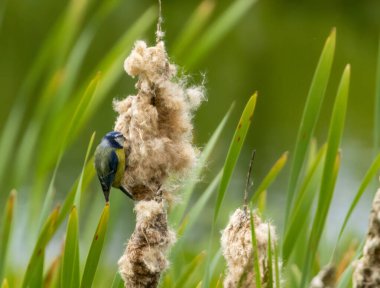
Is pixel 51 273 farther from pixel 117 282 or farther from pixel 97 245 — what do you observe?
pixel 97 245

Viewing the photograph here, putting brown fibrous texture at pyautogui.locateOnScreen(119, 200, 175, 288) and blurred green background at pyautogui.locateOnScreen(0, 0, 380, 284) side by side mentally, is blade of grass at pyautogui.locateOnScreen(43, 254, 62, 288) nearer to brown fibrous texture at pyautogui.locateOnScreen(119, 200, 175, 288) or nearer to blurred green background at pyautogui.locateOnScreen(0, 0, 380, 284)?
brown fibrous texture at pyautogui.locateOnScreen(119, 200, 175, 288)

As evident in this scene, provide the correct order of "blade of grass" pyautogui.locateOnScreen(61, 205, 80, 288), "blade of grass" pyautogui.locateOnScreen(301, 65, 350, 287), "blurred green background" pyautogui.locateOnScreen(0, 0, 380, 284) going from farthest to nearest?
"blurred green background" pyautogui.locateOnScreen(0, 0, 380, 284)
"blade of grass" pyautogui.locateOnScreen(301, 65, 350, 287)
"blade of grass" pyautogui.locateOnScreen(61, 205, 80, 288)

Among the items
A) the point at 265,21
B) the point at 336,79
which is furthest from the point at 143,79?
the point at 265,21

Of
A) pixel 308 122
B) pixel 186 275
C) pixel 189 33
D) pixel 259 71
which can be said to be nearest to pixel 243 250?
pixel 308 122

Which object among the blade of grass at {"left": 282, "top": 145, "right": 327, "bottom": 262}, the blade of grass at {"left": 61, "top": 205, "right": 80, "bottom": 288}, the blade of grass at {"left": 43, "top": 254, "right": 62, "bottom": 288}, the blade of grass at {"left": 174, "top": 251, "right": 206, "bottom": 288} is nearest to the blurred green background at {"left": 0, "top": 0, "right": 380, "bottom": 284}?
the blade of grass at {"left": 43, "top": 254, "right": 62, "bottom": 288}

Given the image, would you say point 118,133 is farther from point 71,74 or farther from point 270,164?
point 270,164

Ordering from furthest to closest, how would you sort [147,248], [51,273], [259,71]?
1. [259,71]
2. [51,273]
3. [147,248]
